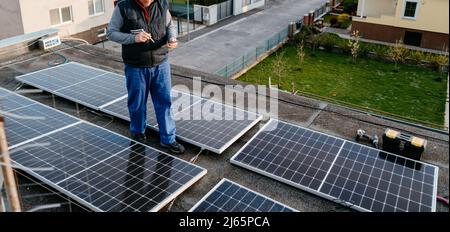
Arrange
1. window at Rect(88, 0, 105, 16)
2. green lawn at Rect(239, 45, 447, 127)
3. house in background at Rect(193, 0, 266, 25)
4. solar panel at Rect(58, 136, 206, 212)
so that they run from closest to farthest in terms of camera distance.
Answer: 1. solar panel at Rect(58, 136, 206, 212)
2. green lawn at Rect(239, 45, 447, 127)
3. window at Rect(88, 0, 105, 16)
4. house in background at Rect(193, 0, 266, 25)

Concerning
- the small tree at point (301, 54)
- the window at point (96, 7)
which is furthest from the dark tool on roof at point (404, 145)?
the window at point (96, 7)

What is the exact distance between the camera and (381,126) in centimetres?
838

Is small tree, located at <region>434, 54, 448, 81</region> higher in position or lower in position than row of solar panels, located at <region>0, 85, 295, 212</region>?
lower

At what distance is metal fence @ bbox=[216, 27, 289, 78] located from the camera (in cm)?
2172

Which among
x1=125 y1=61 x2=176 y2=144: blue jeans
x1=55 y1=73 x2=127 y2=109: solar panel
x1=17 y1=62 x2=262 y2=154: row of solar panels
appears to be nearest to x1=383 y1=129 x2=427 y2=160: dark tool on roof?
x1=17 y1=62 x2=262 y2=154: row of solar panels

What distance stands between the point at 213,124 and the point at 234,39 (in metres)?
20.8

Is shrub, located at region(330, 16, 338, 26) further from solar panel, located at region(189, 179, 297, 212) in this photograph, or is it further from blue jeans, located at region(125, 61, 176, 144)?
solar panel, located at region(189, 179, 297, 212)

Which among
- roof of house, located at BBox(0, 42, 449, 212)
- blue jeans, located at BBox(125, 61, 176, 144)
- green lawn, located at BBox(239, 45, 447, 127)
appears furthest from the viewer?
green lawn, located at BBox(239, 45, 447, 127)

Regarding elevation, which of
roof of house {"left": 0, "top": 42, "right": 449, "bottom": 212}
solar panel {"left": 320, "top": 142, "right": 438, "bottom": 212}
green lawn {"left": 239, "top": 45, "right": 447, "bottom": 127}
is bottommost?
green lawn {"left": 239, "top": 45, "right": 447, "bottom": 127}

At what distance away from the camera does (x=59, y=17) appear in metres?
22.7

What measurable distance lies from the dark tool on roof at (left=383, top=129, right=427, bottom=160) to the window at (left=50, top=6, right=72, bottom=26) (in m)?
19.5

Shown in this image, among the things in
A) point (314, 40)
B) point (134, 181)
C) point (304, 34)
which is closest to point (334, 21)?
point (304, 34)

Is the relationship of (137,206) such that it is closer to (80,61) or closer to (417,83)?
(80,61)
